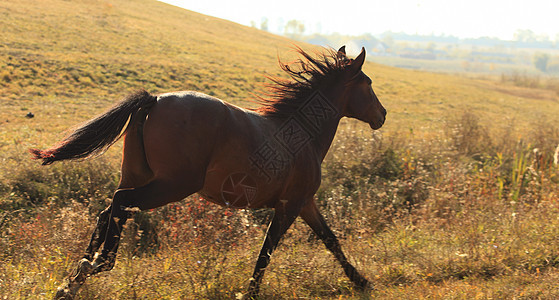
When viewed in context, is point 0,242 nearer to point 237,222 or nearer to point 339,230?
point 237,222

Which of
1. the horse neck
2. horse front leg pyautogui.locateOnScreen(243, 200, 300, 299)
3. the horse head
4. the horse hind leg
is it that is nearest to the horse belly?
horse front leg pyautogui.locateOnScreen(243, 200, 300, 299)

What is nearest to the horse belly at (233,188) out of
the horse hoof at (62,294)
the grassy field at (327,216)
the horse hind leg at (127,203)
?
the horse hind leg at (127,203)

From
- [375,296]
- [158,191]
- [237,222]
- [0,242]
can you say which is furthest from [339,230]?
[0,242]

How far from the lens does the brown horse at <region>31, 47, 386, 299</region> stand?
3.88 metres

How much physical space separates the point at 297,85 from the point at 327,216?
10.4ft

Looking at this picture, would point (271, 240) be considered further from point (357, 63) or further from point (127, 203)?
point (357, 63)

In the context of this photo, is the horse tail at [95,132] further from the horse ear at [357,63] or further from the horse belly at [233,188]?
the horse ear at [357,63]

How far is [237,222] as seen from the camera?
6.98 metres

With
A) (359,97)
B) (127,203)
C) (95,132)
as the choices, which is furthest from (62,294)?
(359,97)

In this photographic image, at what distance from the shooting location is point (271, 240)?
4.69 meters

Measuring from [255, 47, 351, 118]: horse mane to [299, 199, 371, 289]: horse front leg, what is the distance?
43.2 inches

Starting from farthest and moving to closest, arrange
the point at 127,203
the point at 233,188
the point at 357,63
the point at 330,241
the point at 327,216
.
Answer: the point at 327,216
the point at 357,63
the point at 330,241
the point at 233,188
the point at 127,203

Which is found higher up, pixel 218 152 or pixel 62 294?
pixel 218 152

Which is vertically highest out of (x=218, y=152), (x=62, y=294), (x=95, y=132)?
(x=95, y=132)
